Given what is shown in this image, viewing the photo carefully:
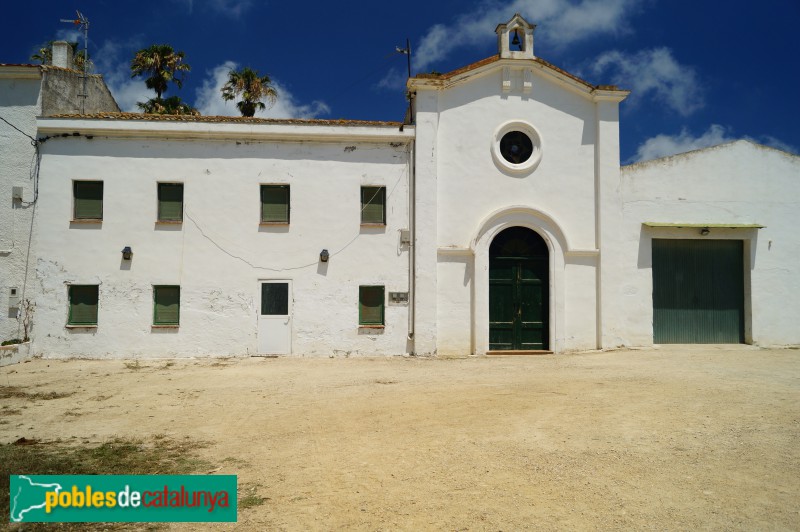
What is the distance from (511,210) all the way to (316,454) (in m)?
10.2

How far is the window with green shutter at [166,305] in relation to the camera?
13.8 meters

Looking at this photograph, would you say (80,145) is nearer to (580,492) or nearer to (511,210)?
(511,210)

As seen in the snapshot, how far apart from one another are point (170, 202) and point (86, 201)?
2.22 metres

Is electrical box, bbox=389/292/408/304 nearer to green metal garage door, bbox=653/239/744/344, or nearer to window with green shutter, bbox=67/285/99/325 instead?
green metal garage door, bbox=653/239/744/344

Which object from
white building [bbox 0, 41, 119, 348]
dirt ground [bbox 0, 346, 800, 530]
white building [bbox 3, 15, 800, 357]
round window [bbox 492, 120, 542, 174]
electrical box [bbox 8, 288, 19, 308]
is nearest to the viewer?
dirt ground [bbox 0, 346, 800, 530]

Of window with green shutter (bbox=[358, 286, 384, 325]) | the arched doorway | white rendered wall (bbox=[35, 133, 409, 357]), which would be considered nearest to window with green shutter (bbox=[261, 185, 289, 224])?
white rendered wall (bbox=[35, 133, 409, 357])

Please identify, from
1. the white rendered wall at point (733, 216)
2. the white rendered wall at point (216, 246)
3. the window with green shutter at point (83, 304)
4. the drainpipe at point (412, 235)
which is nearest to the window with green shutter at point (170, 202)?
the white rendered wall at point (216, 246)

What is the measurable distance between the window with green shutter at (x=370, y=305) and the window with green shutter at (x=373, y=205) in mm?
1919

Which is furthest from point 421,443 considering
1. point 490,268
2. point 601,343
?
point 601,343

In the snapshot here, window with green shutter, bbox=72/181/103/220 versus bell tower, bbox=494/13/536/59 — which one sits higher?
bell tower, bbox=494/13/536/59

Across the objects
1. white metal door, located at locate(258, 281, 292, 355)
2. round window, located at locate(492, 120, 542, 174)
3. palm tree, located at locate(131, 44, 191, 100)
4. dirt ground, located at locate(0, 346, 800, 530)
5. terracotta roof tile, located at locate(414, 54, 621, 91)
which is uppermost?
palm tree, located at locate(131, 44, 191, 100)

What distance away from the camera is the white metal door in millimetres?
13812

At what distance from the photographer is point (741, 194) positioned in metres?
15.4

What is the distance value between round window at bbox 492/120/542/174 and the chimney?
13.5m
